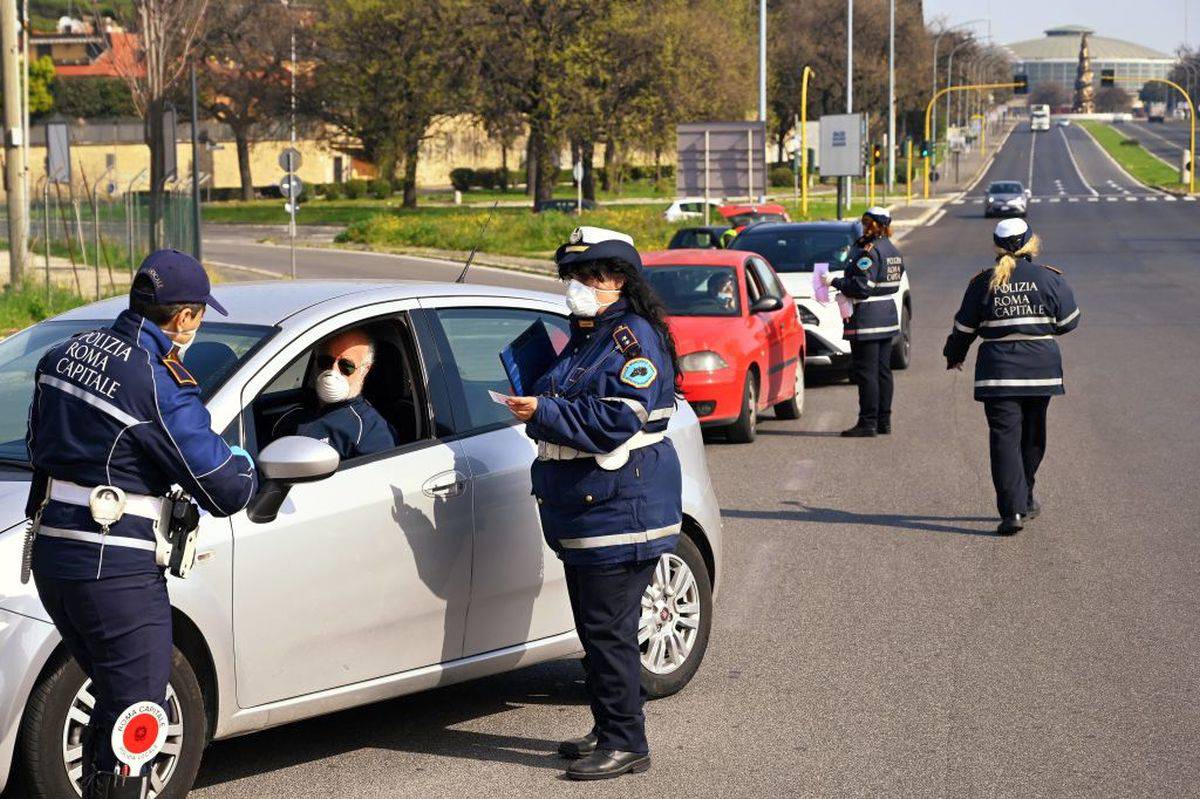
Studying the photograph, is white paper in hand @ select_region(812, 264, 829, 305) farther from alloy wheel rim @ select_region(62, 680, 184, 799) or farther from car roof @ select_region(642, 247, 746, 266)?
alloy wheel rim @ select_region(62, 680, 184, 799)

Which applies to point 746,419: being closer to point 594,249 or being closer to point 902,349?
point 902,349

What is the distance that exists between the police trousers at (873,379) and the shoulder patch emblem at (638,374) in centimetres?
856

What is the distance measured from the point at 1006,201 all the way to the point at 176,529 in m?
65.7

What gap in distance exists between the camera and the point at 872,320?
13.7m

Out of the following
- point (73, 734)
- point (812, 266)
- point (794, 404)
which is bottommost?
point (794, 404)

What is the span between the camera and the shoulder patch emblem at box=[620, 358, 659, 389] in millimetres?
5188

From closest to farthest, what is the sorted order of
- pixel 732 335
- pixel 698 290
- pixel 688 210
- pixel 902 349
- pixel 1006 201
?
pixel 732 335
pixel 698 290
pixel 902 349
pixel 688 210
pixel 1006 201

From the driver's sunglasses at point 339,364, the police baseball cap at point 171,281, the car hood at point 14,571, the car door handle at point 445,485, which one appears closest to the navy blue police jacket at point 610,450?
the car door handle at point 445,485

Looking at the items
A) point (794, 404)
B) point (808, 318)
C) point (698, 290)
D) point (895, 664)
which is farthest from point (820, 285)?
point (895, 664)

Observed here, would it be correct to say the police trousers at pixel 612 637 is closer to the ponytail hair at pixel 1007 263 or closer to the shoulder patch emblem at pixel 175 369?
the shoulder patch emblem at pixel 175 369

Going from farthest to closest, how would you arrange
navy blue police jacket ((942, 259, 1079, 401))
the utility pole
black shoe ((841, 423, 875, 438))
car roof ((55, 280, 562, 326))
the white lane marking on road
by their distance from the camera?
the white lane marking on road < the utility pole < black shoe ((841, 423, 875, 438)) < navy blue police jacket ((942, 259, 1079, 401)) < car roof ((55, 280, 562, 326))

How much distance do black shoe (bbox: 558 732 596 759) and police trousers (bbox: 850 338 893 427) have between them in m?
8.33

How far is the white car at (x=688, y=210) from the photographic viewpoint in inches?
1903

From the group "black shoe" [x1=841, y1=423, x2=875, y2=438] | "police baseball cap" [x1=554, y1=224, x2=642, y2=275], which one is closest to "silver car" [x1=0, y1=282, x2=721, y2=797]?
"police baseball cap" [x1=554, y1=224, x2=642, y2=275]
